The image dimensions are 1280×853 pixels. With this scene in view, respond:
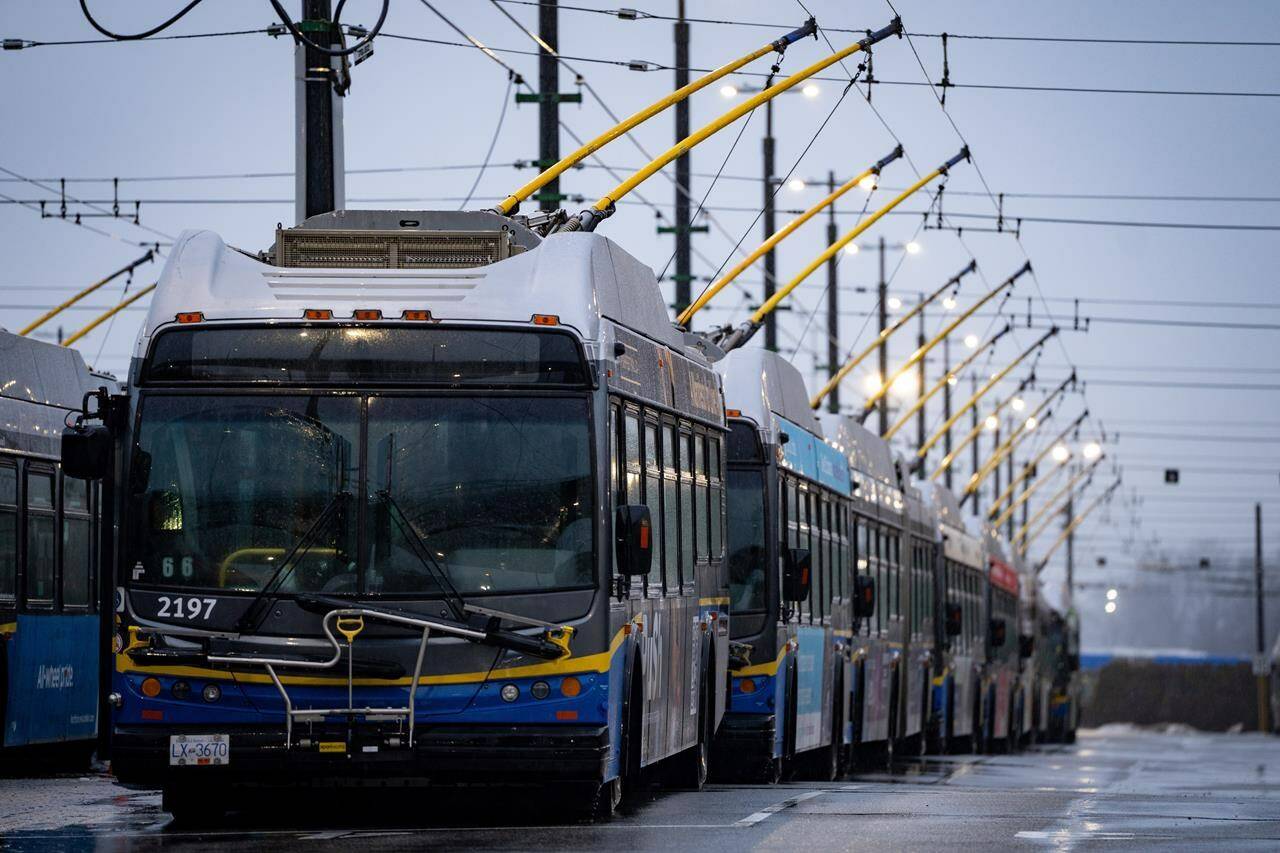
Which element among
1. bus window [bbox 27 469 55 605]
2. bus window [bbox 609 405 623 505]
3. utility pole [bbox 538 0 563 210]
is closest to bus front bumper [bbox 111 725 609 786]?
bus window [bbox 609 405 623 505]

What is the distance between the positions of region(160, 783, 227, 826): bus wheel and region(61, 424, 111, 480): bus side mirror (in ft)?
5.76

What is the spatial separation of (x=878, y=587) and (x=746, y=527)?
7245 millimetres

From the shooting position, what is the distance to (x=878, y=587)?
28.2 metres

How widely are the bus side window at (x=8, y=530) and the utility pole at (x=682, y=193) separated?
12.0 m

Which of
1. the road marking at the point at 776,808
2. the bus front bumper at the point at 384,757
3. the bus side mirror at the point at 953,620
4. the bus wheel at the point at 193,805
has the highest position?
the bus side mirror at the point at 953,620

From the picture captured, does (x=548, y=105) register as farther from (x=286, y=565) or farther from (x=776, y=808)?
(x=286, y=565)

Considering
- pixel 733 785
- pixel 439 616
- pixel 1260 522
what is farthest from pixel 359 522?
pixel 1260 522

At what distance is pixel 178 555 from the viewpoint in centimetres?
1359

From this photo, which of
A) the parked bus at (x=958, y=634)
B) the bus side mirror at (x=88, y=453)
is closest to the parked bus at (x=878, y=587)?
the parked bus at (x=958, y=634)

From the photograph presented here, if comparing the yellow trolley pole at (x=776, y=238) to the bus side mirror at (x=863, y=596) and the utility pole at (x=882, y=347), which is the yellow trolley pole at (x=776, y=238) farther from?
the utility pole at (x=882, y=347)

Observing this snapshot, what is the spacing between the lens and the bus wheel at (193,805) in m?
14.3

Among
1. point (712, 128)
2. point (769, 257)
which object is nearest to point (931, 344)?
point (769, 257)

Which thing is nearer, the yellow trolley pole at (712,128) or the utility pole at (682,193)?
the yellow trolley pole at (712,128)

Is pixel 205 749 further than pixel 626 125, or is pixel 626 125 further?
pixel 626 125
